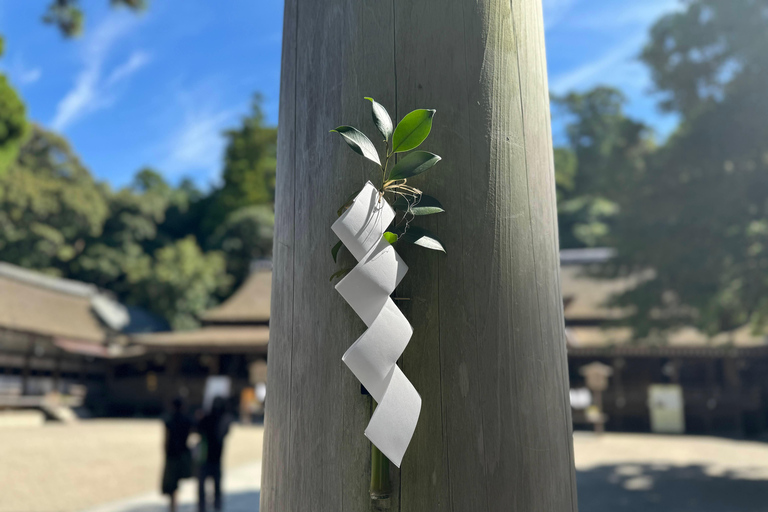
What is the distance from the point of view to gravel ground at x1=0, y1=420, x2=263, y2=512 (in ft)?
20.0

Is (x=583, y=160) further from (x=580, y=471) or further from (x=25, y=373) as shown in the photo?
(x=25, y=373)

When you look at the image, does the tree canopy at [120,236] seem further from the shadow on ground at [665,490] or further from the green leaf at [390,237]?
the green leaf at [390,237]

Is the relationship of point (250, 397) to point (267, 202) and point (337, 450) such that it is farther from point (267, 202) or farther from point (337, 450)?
point (267, 202)

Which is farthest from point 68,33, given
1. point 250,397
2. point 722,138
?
point 250,397

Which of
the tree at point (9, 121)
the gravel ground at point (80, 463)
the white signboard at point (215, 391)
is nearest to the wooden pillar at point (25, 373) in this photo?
the gravel ground at point (80, 463)

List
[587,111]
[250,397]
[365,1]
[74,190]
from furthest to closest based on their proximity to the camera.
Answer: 1. [587,111]
2. [74,190]
3. [250,397]
4. [365,1]

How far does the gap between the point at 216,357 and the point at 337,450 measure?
60.5ft

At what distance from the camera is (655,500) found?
6234 mm

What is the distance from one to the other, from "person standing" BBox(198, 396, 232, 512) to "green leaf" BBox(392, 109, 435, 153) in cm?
454

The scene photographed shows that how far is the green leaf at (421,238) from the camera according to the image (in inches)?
26.3

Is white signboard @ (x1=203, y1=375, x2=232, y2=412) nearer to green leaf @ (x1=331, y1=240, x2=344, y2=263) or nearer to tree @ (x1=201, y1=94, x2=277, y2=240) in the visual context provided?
green leaf @ (x1=331, y1=240, x2=344, y2=263)

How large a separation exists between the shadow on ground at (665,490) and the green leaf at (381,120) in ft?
19.5

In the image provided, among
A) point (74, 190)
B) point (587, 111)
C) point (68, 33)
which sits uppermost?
point (587, 111)

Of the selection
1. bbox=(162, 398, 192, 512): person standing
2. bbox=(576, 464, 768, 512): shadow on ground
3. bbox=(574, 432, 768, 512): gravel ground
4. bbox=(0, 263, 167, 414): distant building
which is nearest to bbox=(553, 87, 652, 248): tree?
bbox=(574, 432, 768, 512): gravel ground
